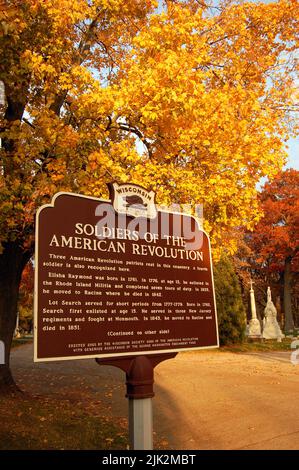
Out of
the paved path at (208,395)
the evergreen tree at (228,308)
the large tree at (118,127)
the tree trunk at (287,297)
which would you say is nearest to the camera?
the paved path at (208,395)

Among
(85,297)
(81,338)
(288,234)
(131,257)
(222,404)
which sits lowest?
(222,404)

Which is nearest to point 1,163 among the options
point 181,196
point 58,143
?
point 58,143

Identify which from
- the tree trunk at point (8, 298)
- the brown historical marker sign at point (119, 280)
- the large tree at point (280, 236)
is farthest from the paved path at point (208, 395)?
the large tree at point (280, 236)

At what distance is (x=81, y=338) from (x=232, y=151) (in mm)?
6445

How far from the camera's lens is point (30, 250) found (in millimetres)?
9352

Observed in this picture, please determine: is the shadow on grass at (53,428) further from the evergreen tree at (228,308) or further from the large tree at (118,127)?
the evergreen tree at (228,308)

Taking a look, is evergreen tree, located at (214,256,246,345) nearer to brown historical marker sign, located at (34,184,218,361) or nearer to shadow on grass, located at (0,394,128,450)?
shadow on grass, located at (0,394,128,450)

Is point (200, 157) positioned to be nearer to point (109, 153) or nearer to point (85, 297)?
point (109, 153)

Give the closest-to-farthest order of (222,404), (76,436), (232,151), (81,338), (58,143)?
(81,338), (76,436), (58,143), (222,404), (232,151)

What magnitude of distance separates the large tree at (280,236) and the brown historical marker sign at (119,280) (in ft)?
110

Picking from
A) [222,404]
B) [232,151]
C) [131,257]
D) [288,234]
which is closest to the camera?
[131,257]

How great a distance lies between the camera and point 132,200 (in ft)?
16.0

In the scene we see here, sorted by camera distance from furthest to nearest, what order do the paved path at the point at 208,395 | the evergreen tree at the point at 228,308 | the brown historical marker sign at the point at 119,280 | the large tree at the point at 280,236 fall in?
the large tree at the point at 280,236 → the evergreen tree at the point at 228,308 → the paved path at the point at 208,395 → the brown historical marker sign at the point at 119,280

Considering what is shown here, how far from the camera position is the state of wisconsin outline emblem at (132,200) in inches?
186
